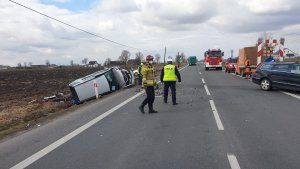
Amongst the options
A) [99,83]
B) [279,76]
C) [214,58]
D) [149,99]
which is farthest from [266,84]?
[214,58]

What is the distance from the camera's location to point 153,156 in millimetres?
6461

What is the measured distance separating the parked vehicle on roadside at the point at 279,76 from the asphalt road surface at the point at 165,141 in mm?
5282

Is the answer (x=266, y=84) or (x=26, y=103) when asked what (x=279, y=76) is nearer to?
(x=266, y=84)

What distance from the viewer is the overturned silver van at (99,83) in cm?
1734

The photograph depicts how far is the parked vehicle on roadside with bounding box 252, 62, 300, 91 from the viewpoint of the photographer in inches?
669

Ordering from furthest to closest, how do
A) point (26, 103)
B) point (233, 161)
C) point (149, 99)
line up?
point (26, 103) < point (149, 99) < point (233, 161)

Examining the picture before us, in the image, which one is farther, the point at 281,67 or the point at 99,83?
the point at 99,83

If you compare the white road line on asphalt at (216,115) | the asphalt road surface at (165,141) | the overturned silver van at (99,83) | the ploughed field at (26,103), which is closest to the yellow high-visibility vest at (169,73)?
the white road line on asphalt at (216,115)

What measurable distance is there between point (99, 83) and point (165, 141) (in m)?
12.0

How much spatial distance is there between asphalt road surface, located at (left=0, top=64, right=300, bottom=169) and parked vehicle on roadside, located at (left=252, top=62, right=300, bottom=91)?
5282 millimetres

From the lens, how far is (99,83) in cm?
1911

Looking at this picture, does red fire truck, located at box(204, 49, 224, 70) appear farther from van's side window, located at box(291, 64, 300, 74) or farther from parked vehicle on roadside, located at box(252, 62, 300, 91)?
van's side window, located at box(291, 64, 300, 74)

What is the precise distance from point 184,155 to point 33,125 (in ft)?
18.5

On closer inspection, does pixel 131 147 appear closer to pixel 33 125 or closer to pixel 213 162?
pixel 213 162
